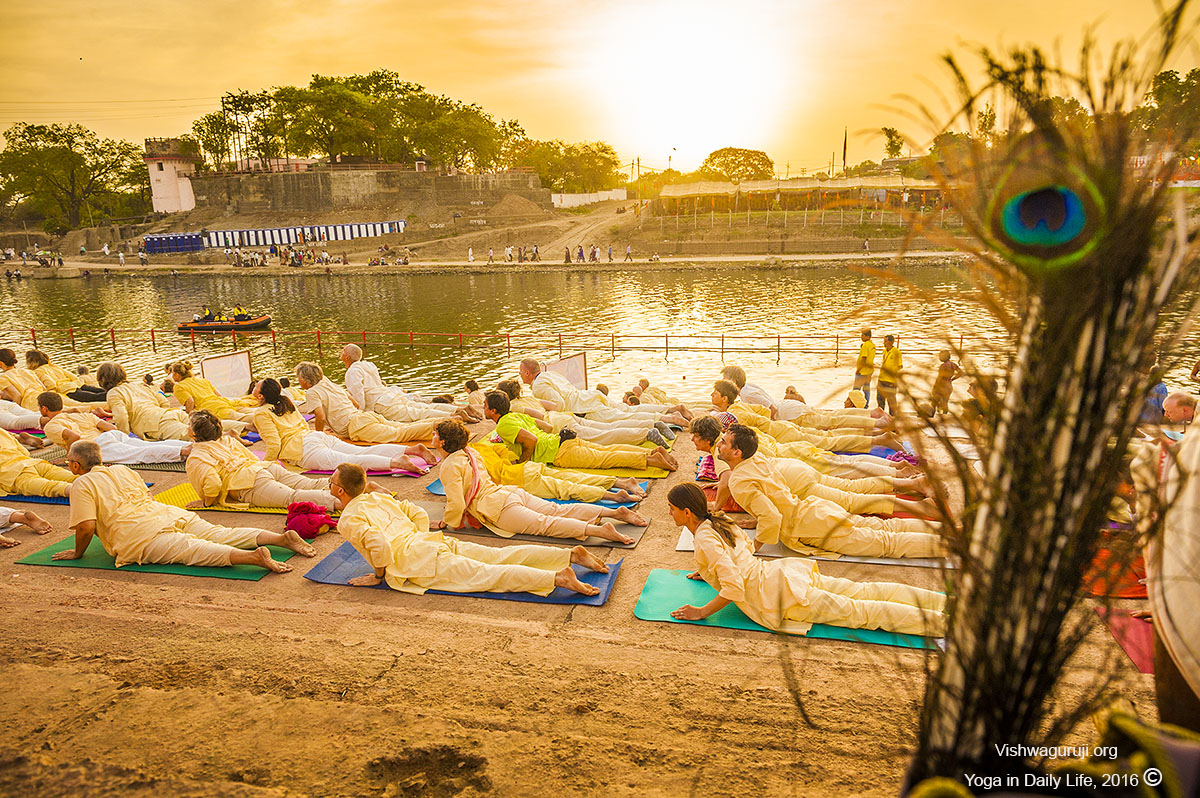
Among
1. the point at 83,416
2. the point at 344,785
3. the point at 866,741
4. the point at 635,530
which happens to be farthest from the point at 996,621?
the point at 83,416

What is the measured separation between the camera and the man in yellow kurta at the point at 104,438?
364 inches

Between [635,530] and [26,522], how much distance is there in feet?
20.8

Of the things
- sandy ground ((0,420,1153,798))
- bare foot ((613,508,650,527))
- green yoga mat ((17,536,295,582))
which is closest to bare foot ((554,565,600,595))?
sandy ground ((0,420,1153,798))

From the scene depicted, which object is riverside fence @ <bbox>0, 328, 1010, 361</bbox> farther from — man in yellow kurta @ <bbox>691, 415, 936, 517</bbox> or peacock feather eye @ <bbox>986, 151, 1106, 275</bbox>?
peacock feather eye @ <bbox>986, 151, 1106, 275</bbox>

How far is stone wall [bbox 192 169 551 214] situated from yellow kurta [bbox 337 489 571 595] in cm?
6229

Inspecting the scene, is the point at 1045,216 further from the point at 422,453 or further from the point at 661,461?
the point at 422,453

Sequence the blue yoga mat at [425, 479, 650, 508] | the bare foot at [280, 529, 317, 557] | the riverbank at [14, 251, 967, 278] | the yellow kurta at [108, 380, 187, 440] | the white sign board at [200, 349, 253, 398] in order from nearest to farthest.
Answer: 1. the bare foot at [280, 529, 317, 557]
2. the blue yoga mat at [425, 479, 650, 508]
3. the yellow kurta at [108, 380, 187, 440]
4. the white sign board at [200, 349, 253, 398]
5. the riverbank at [14, 251, 967, 278]

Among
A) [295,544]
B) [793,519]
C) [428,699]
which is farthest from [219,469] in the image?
[793,519]

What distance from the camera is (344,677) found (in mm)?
4324

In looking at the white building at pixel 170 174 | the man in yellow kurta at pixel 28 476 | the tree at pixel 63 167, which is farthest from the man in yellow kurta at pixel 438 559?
the tree at pixel 63 167

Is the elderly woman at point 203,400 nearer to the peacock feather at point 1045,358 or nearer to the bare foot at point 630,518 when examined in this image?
the bare foot at point 630,518

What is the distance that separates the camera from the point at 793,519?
19.6 ft

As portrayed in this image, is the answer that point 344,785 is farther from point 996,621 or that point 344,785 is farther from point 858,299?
point 858,299

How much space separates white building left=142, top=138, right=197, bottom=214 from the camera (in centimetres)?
6881
